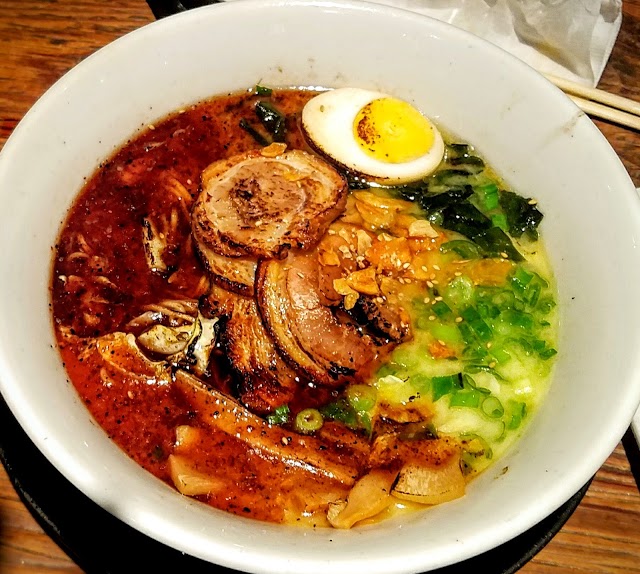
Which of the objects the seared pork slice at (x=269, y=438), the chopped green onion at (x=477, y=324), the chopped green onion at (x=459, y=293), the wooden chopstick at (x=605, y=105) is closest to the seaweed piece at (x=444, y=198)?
the chopped green onion at (x=459, y=293)

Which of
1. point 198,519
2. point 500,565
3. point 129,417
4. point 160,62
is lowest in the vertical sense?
point 500,565

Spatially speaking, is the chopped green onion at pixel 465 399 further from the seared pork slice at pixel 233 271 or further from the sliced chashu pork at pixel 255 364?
the seared pork slice at pixel 233 271

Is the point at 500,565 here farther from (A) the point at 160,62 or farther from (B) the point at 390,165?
(A) the point at 160,62

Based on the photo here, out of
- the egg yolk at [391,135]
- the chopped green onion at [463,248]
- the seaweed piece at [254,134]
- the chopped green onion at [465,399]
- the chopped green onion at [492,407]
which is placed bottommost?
the chopped green onion at [492,407]

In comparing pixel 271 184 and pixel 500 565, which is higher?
pixel 271 184

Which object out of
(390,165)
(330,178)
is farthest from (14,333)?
(390,165)

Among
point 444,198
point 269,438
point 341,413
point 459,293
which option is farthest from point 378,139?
point 269,438

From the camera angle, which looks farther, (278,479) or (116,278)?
(116,278)
